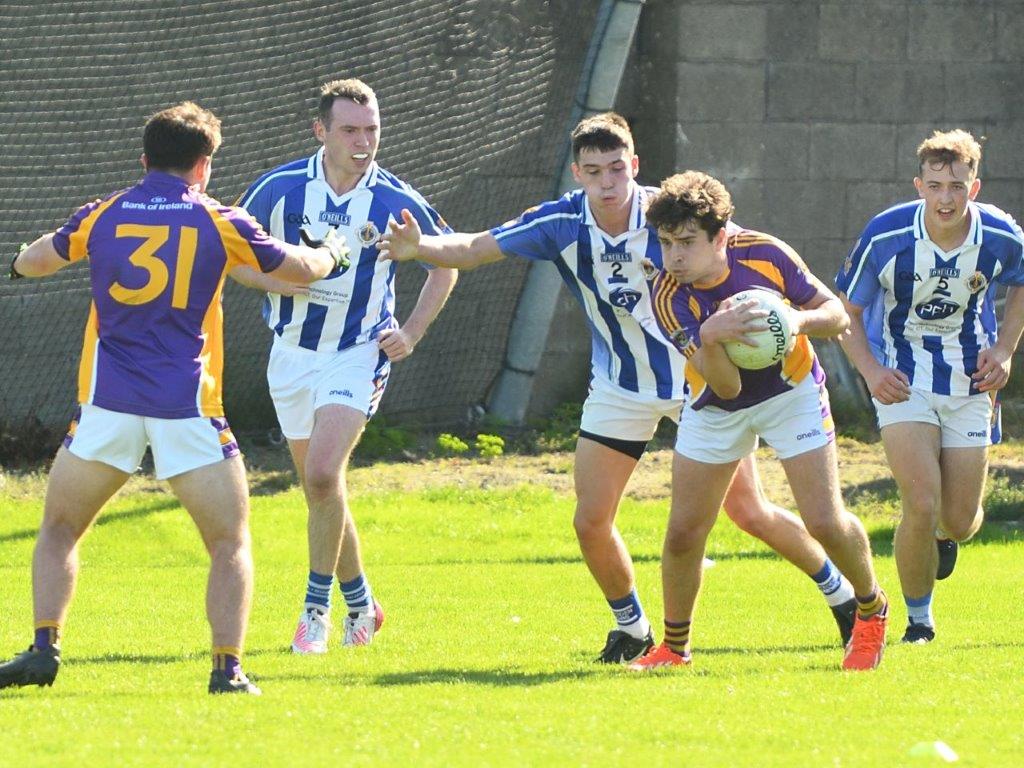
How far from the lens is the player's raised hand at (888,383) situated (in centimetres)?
832

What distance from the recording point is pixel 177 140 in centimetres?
649

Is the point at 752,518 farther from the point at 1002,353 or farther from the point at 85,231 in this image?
the point at 85,231

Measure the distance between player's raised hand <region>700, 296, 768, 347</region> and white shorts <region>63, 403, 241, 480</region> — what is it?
175cm

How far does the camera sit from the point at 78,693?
6551mm

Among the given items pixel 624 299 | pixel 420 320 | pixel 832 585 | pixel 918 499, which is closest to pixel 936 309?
pixel 918 499

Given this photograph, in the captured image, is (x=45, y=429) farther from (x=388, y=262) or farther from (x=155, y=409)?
(x=155, y=409)

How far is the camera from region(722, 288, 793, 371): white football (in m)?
6.57

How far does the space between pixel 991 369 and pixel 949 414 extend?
0.28 metres

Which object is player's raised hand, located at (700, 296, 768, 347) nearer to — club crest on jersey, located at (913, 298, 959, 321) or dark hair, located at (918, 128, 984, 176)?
dark hair, located at (918, 128, 984, 176)

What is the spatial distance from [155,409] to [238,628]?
→ 809 mm

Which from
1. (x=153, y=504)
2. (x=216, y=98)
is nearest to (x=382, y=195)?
(x=153, y=504)

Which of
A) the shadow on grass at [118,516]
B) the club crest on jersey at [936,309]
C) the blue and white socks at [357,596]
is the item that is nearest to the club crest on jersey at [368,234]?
the blue and white socks at [357,596]

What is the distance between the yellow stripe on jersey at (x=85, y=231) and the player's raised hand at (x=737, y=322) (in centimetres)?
214

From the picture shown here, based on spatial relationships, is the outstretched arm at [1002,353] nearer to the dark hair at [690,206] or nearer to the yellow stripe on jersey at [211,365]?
the dark hair at [690,206]
